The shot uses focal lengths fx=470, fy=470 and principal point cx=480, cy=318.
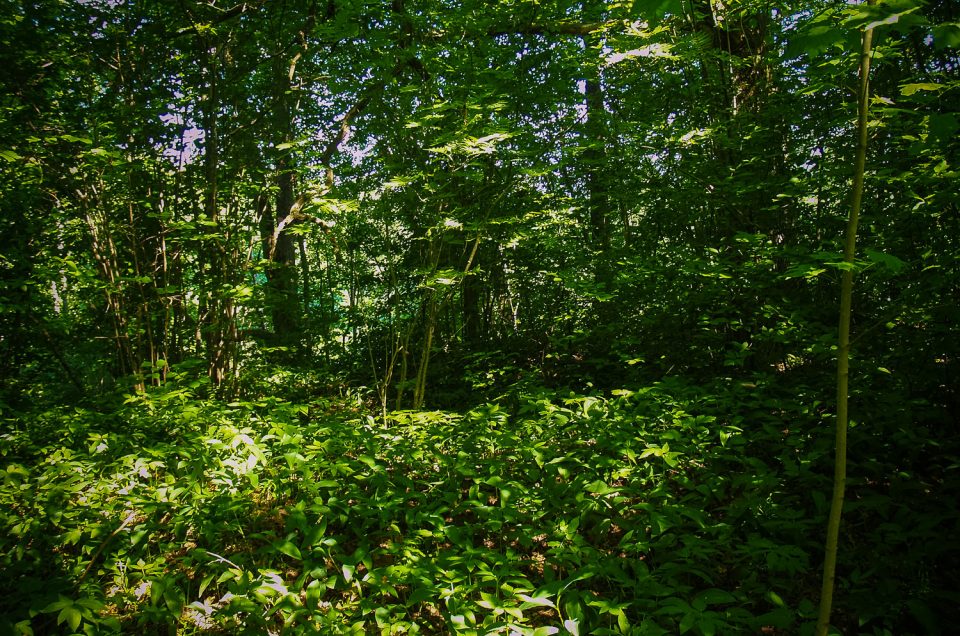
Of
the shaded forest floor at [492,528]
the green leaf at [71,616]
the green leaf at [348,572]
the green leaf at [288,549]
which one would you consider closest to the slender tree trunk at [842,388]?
the shaded forest floor at [492,528]

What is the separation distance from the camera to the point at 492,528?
2279 mm

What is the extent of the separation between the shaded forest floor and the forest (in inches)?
1.1

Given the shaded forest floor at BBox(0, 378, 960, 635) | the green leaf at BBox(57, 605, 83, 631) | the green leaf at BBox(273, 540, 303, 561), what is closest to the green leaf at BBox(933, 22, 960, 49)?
the shaded forest floor at BBox(0, 378, 960, 635)

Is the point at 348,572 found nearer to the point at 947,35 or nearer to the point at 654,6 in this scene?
the point at 654,6

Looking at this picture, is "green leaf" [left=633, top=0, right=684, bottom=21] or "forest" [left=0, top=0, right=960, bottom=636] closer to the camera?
"green leaf" [left=633, top=0, right=684, bottom=21]

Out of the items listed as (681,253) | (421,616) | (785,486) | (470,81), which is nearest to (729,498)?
(785,486)

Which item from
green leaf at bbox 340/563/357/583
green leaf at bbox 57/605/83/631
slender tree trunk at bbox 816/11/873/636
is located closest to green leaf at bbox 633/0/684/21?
slender tree trunk at bbox 816/11/873/636

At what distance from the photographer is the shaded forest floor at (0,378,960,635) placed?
1956 millimetres

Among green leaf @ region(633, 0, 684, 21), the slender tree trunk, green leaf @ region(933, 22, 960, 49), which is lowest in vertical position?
the slender tree trunk

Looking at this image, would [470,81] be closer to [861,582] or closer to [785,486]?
[785,486]

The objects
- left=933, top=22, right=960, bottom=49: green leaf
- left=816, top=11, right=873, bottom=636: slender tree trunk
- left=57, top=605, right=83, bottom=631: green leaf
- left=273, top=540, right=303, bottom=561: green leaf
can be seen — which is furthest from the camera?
left=273, top=540, right=303, bottom=561: green leaf

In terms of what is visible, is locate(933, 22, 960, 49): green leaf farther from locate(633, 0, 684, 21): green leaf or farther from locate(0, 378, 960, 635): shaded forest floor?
locate(0, 378, 960, 635): shaded forest floor

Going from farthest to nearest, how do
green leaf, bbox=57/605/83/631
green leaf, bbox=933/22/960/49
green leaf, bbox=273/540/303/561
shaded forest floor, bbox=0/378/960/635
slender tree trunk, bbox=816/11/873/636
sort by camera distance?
1. green leaf, bbox=273/540/303/561
2. shaded forest floor, bbox=0/378/960/635
3. green leaf, bbox=57/605/83/631
4. slender tree trunk, bbox=816/11/873/636
5. green leaf, bbox=933/22/960/49

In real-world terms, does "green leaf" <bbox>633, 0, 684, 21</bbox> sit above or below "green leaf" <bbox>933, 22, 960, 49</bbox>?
above
